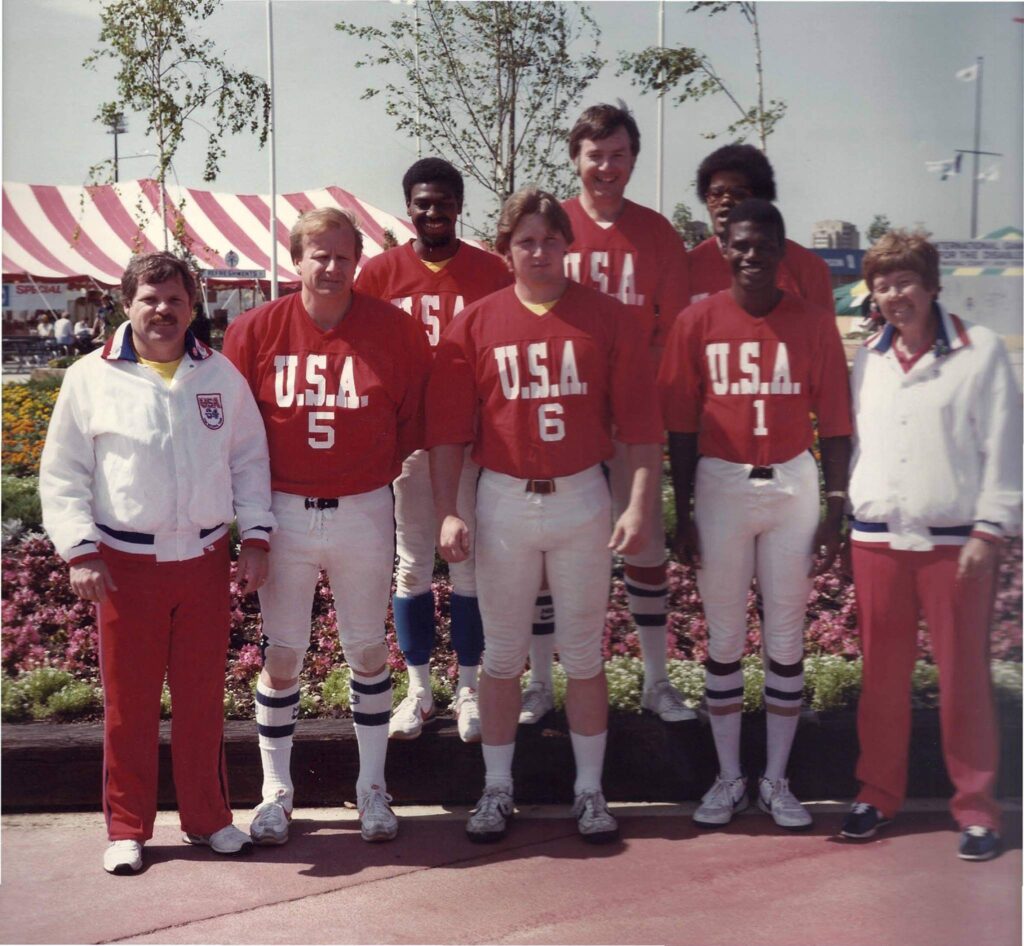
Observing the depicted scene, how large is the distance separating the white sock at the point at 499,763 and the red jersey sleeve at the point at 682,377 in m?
1.19

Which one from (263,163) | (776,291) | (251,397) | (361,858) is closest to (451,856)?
(361,858)

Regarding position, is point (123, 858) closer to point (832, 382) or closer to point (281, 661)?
point (281, 661)

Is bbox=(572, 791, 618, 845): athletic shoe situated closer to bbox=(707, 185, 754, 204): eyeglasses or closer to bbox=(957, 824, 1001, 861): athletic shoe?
bbox=(957, 824, 1001, 861): athletic shoe

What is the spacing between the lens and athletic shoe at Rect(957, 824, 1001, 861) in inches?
147

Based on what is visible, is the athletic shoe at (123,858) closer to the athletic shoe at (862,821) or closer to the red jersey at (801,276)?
the athletic shoe at (862,821)

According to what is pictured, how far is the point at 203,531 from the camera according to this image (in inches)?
145

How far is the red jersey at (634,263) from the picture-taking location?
4012 millimetres

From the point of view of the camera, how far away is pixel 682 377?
12.6 feet

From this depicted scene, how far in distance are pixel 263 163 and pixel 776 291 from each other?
74.2 inches

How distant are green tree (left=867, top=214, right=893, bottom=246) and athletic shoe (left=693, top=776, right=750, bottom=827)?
1.84 metres

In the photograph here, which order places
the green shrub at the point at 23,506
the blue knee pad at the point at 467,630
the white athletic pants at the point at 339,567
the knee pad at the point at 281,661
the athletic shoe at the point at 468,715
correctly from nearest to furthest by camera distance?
the white athletic pants at the point at 339,567, the knee pad at the point at 281,661, the athletic shoe at the point at 468,715, the blue knee pad at the point at 467,630, the green shrub at the point at 23,506

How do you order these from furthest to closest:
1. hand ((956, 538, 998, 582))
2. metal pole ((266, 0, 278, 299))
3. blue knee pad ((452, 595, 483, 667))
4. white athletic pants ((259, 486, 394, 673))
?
blue knee pad ((452, 595, 483, 667)) → metal pole ((266, 0, 278, 299)) → white athletic pants ((259, 486, 394, 673)) → hand ((956, 538, 998, 582))

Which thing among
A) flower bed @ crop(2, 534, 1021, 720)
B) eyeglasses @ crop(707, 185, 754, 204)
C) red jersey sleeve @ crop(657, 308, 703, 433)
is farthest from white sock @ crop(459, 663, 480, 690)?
eyeglasses @ crop(707, 185, 754, 204)

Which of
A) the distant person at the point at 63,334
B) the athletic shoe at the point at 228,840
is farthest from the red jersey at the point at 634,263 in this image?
the distant person at the point at 63,334
